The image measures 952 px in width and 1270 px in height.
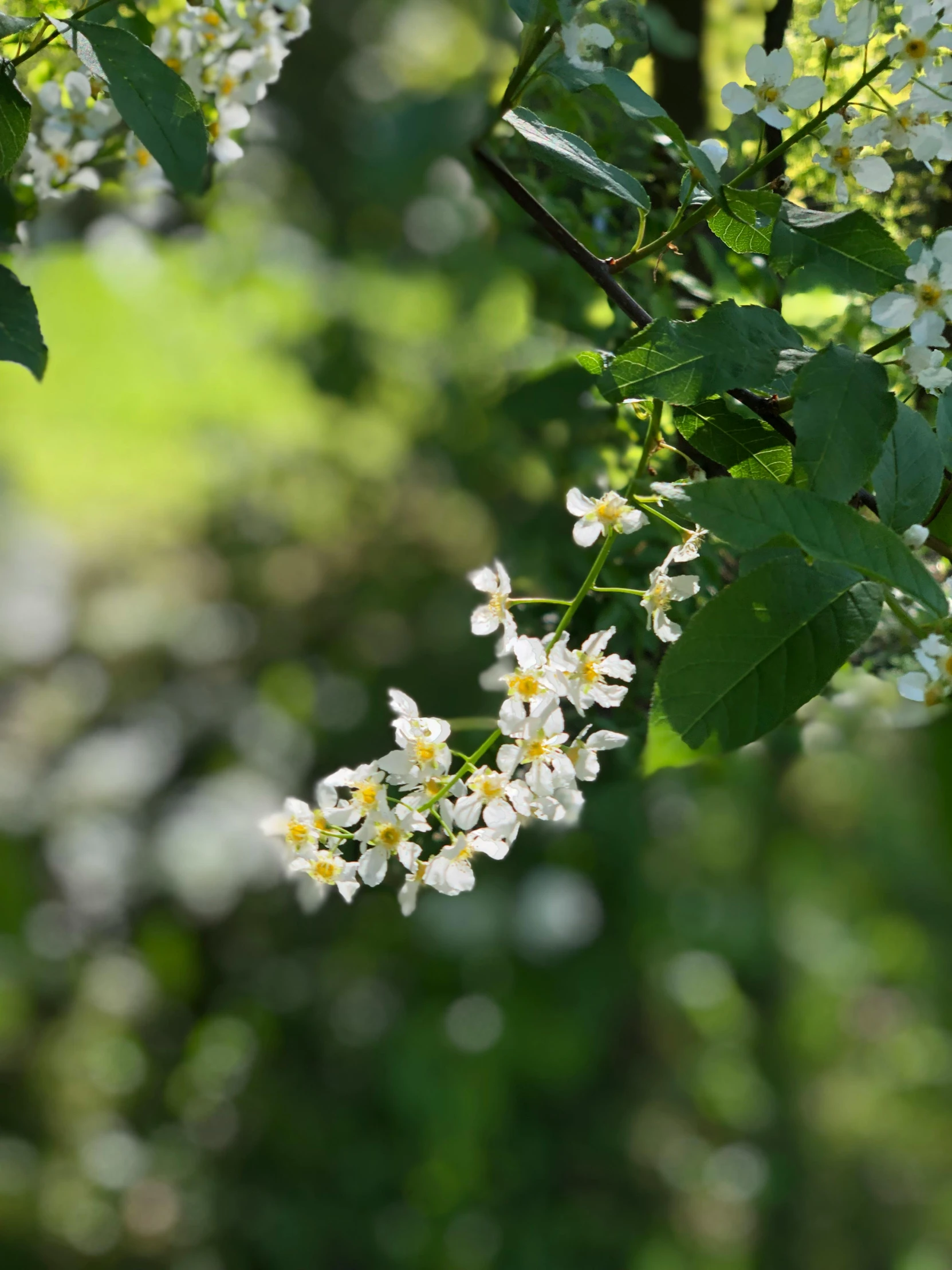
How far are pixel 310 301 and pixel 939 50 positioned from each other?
1286 millimetres

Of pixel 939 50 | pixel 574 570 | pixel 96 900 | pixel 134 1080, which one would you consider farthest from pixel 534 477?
pixel 134 1080

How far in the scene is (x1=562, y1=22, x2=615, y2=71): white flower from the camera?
1.06ft

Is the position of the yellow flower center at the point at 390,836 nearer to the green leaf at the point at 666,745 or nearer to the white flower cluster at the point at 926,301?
the green leaf at the point at 666,745

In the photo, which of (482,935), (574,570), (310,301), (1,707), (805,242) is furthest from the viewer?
(310,301)

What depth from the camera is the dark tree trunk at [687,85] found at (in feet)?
1.88

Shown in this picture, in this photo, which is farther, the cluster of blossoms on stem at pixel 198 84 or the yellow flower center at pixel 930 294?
the cluster of blossoms on stem at pixel 198 84

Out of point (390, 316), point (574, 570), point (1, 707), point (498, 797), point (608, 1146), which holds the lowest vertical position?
point (608, 1146)

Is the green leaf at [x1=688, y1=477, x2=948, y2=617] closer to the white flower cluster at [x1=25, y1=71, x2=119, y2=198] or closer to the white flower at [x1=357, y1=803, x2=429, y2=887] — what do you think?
the white flower at [x1=357, y1=803, x2=429, y2=887]

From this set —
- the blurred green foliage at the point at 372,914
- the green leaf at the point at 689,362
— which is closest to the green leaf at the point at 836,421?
the green leaf at the point at 689,362

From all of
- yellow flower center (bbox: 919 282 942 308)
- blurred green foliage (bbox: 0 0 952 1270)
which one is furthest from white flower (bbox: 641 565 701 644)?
blurred green foliage (bbox: 0 0 952 1270)

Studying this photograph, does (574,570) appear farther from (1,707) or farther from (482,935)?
(1,707)

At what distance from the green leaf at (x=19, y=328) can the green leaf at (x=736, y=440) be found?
19cm

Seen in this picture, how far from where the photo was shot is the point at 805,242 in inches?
11.4

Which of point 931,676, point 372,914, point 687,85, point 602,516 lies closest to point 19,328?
point 602,516
